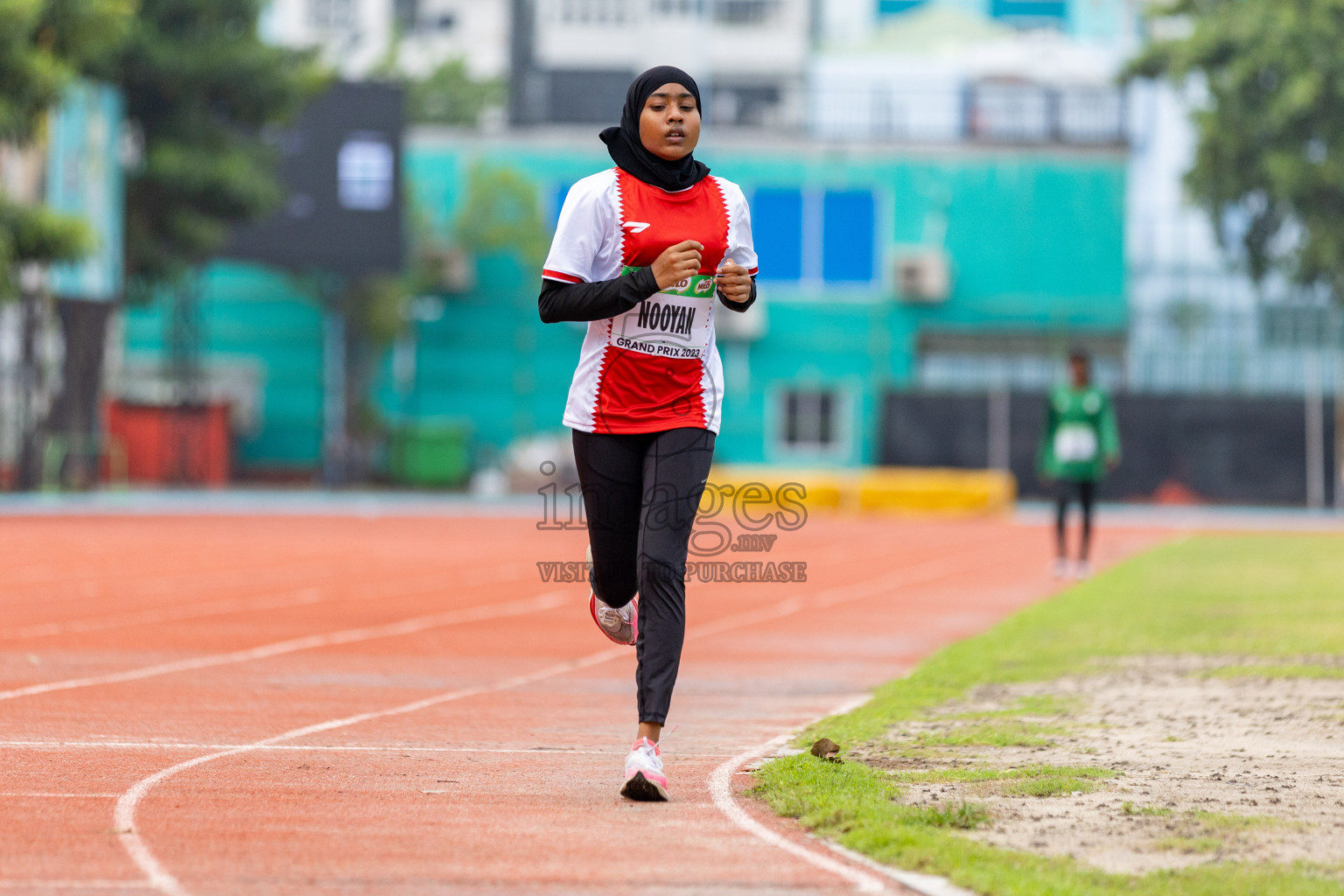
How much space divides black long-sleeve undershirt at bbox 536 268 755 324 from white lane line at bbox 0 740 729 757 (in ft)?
5.52

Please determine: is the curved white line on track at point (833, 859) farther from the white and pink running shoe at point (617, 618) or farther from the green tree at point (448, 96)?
the green tree at point (448, 96)

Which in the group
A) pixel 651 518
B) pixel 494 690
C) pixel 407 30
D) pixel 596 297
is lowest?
pixel 494 690

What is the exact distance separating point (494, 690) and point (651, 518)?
3.14 m

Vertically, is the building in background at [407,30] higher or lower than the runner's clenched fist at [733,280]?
higher

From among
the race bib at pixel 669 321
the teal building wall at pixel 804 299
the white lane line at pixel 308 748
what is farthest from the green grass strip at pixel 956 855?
the teal building wall at pixel 804 299

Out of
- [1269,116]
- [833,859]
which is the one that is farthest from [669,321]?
[1269,116]

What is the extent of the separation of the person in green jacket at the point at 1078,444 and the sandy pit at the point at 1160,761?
737 centimetres

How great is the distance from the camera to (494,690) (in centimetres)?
913

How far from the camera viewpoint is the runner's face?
6.17 metres

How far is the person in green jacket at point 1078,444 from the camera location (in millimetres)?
16922

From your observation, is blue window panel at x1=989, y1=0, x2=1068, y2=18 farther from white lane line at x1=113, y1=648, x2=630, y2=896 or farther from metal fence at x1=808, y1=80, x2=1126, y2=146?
white lane line at x1=113, y1=648, x2=630, y2=896

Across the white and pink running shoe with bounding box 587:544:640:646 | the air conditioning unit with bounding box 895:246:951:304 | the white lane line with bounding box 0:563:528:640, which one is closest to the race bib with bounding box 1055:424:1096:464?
the white lane line with bounding box 0:563:528:640

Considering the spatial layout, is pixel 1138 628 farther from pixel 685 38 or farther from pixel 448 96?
pixel 448 96

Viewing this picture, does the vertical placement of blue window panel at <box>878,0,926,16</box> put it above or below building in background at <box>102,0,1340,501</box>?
above
